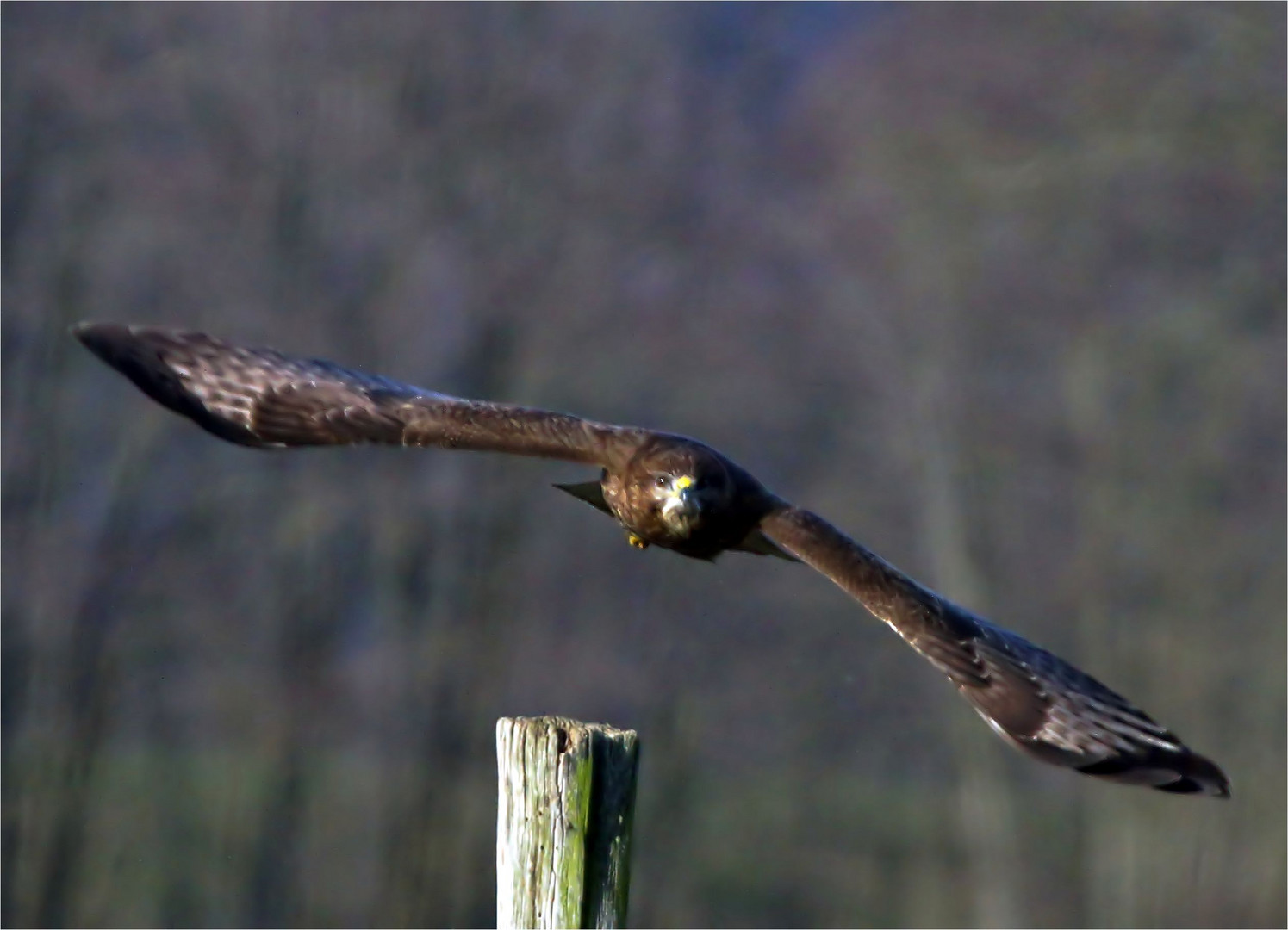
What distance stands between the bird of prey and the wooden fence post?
5.75 feet

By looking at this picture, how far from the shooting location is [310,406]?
7.63m

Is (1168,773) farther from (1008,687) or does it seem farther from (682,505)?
(682,505)

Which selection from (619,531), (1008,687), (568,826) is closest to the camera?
(568,826)

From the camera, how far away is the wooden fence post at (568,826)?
17.9 feet

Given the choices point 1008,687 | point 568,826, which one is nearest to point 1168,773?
point 1008,687

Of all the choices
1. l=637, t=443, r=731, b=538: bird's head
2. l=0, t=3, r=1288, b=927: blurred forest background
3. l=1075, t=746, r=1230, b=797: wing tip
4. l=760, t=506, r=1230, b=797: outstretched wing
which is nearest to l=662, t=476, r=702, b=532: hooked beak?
l=637, t=443, r=731, b=538: bird's head

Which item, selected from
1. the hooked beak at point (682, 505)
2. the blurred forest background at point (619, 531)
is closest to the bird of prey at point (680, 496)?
the hooked beak at point (682, 505)

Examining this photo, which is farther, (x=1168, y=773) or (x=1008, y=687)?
(x=1008, y=687)

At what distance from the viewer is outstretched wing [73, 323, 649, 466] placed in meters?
7.30

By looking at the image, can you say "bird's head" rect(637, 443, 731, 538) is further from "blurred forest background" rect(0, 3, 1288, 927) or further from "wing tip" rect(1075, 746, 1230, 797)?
"blurred forest background" rect(0, 3, 1288, 927)

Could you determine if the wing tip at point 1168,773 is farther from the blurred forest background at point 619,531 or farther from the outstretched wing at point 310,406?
the blurred forest background at point 619,531

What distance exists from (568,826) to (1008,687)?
7.49ft

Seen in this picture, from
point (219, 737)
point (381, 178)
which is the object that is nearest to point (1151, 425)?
point (381, 178)

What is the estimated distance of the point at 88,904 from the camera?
19.7 metres
